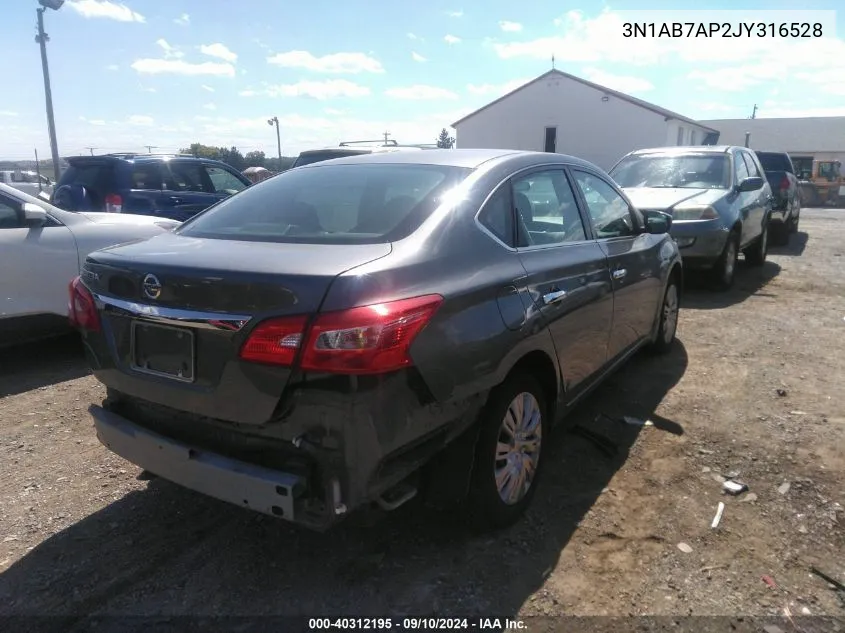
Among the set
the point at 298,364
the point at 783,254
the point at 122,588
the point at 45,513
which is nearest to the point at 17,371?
the point at 45,513

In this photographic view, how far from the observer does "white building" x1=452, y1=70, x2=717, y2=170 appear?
1260 inches

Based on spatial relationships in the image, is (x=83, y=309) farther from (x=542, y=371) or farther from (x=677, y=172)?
(x=677, y=172)

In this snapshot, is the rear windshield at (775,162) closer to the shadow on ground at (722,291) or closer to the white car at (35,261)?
the shadow on ground at (722,291)

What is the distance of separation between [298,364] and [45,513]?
1.91 m

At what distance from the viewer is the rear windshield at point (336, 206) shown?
2.60 m

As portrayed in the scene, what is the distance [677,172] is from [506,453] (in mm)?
7053

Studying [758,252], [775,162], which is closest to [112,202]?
[758,252]

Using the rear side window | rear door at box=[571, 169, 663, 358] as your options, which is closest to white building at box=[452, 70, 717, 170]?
the rear side window

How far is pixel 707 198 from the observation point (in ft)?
25.4

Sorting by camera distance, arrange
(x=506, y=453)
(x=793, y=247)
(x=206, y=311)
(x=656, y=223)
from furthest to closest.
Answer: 1. (x=793, y=247)
2. (x=656, y=223)
3. (x=506, y=453)
4. (x=206, y=311)

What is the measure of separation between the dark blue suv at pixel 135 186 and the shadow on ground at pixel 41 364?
113 inches

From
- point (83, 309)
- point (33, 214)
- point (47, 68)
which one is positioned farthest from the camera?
point (47, 68)

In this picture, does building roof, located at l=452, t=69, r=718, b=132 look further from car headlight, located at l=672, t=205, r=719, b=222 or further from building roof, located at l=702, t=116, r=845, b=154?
car headlight, located at l=672, t=205, r=719, b=222

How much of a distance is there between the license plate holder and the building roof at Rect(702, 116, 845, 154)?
52634 millimetres
